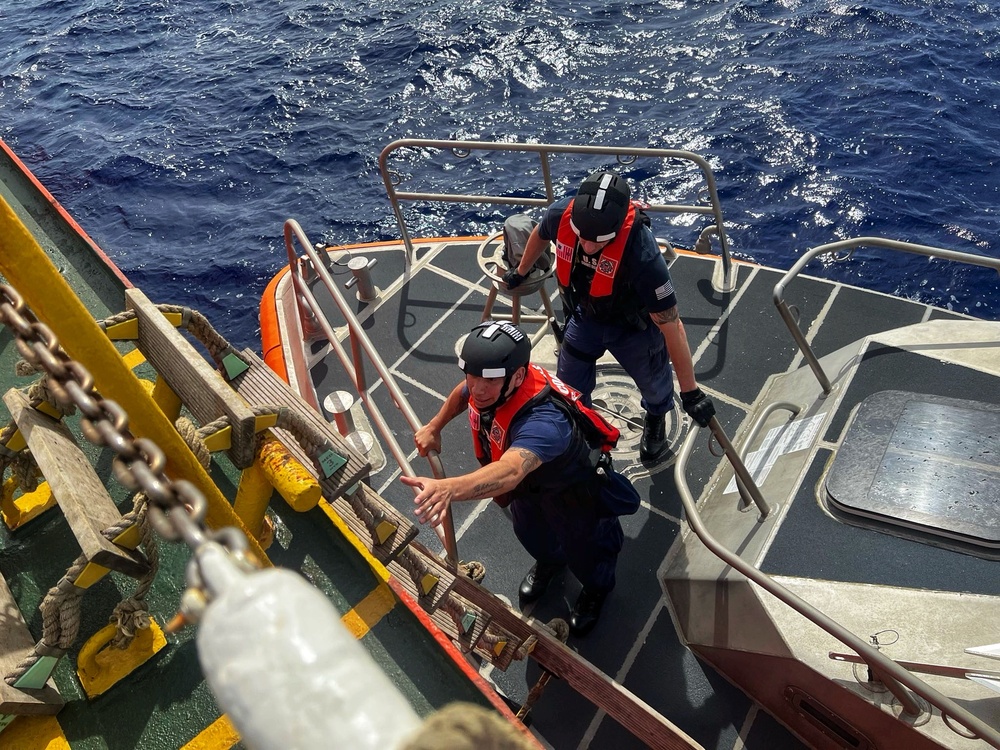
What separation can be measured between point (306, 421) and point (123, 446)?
5.78ft

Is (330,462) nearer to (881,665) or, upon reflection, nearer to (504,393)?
(504,393)

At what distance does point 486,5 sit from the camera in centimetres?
1708

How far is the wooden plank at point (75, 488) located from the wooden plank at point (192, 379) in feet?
1.47

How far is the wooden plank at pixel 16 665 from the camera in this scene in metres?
2.81

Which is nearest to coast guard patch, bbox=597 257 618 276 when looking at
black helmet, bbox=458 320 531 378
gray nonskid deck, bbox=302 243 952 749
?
black helmet, bbox=458 320 531 378

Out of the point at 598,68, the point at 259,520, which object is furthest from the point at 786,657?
the point at 598,68

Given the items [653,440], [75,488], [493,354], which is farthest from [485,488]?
[653,440]

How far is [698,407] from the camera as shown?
4.46 m

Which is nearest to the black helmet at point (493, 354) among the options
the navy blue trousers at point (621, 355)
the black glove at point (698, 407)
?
the black glove at point (698, 407)

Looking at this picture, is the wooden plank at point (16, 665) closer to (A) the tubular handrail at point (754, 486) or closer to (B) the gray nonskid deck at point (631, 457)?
(B) the gray nonskid deck at point (631, 457)

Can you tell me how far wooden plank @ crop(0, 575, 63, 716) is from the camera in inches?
110

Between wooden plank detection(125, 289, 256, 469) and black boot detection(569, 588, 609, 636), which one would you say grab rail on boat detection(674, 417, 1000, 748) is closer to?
black boot detection(569, 588, 609, 636)

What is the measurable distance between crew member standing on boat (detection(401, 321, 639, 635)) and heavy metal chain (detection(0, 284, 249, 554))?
1777 millimetres

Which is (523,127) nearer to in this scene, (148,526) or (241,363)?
(241,363)
